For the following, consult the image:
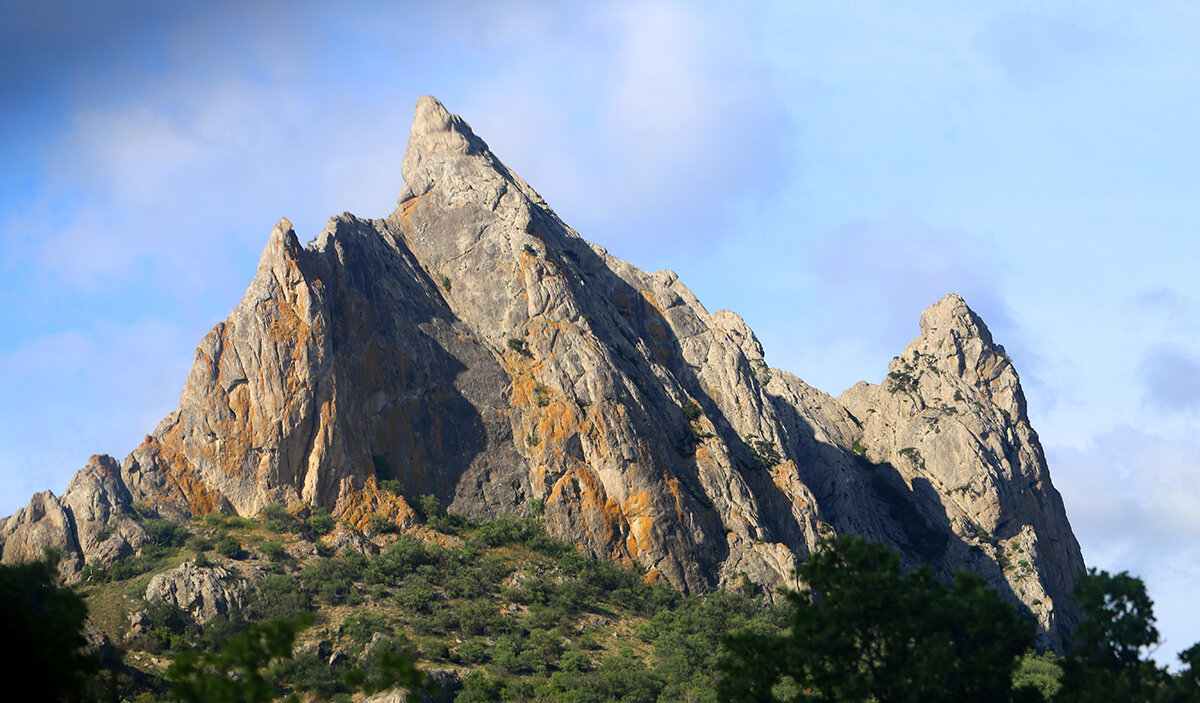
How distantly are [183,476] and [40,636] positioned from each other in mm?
63798

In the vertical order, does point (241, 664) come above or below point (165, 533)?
below

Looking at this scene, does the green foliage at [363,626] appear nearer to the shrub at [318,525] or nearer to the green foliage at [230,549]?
the green foliage at [230,549]

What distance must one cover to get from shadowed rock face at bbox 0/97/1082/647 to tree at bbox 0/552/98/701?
52.4 metres

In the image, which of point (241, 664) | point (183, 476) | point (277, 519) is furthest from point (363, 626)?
point (241, 664)

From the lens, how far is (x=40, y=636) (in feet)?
109

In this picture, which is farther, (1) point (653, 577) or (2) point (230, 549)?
(1) point (653, 577)

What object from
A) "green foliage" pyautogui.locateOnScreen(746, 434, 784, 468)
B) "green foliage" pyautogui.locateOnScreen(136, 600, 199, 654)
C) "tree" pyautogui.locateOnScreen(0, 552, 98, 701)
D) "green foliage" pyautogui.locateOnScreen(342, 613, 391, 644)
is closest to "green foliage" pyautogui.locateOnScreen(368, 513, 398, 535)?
"green foliage" pyautogui.locateOnScreen(342, 613, 391, 644)

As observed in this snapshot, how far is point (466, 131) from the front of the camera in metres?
138

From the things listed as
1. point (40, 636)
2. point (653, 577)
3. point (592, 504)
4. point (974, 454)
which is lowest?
point (40, 636)

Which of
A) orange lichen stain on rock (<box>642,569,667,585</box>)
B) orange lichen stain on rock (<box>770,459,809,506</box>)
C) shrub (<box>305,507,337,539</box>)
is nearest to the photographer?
shrub (<box>305,507,337,539</box>)

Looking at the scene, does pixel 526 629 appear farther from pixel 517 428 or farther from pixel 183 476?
pixel 183 476

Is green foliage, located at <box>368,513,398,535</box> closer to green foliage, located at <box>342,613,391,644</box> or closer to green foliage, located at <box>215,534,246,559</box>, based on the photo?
green foliage, located at <box>215,534,246,559</box>

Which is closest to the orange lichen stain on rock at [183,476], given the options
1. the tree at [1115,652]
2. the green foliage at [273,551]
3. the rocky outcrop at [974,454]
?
the green foliage at [273,551]

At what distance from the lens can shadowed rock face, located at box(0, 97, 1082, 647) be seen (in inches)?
3696
